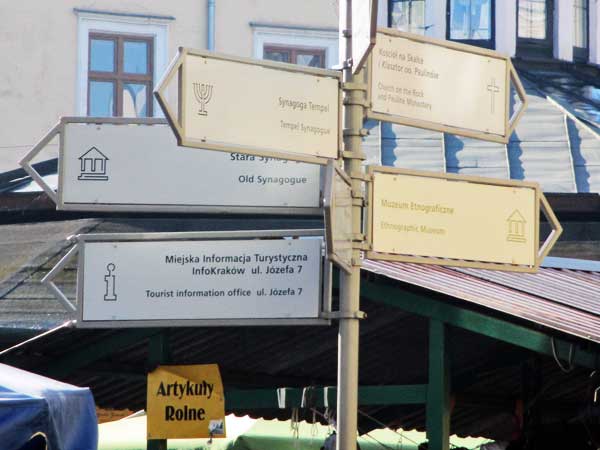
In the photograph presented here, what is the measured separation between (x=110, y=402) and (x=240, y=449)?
6.61 metres

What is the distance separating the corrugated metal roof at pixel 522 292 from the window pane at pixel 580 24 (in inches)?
376

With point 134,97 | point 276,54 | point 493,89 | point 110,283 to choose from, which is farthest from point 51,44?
point 493,89

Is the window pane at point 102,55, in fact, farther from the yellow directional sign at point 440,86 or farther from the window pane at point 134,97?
the yellow directional sign at point 440,86

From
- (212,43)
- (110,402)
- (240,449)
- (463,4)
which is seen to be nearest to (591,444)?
(110,402)

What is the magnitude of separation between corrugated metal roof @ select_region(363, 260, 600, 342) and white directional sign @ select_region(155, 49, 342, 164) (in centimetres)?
224

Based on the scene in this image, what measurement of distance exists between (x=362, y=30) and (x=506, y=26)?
12.7 meters

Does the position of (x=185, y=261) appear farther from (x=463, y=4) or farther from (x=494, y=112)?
(x=463, y=4)

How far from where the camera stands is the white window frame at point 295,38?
24000mm

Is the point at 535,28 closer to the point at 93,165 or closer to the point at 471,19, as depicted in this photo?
the point at 471,19

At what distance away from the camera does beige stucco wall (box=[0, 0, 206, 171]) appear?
22.7 m

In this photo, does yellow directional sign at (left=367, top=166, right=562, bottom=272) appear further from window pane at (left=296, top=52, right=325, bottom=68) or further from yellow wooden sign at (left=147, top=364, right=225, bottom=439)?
window pane at (left=296, top=52, right=325, bottom=68)

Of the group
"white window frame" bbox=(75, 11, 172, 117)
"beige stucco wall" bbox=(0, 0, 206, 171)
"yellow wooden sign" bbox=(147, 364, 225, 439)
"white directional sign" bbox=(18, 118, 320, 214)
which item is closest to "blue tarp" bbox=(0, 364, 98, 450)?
"white directional sign" bbox=(18, 118, 320, 214)

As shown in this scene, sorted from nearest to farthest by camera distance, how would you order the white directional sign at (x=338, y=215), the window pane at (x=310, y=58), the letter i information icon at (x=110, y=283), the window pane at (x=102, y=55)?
the white directional sign at (x=338, y=215), the letter i information icon at (x=110, y=283), the window pane at (x=102, y=55), the window pane at (x=310, y=58)

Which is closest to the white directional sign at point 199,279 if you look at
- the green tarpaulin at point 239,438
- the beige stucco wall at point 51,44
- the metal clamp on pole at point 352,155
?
the metal clamp on pole at point 352,155
